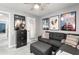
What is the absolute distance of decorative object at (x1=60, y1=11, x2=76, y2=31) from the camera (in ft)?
10.1

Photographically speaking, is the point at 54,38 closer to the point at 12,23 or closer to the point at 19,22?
the point at 19,22

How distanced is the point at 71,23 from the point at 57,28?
2.58 feet

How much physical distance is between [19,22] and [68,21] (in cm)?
209

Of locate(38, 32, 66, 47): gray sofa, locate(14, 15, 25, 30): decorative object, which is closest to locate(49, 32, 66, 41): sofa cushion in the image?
locate(38, 32, 66, 47): gray sofa

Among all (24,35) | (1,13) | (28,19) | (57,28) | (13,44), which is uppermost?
(1,13)

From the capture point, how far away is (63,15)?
346cm

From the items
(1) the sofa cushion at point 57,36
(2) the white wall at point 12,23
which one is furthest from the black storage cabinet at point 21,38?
(1) the sofa cushion at point 57,36

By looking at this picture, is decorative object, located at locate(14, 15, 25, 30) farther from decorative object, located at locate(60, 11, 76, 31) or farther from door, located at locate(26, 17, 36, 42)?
decorative object, located at locate(60, 11, 76, 31)

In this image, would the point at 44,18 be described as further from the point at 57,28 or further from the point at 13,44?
the point at 13,44

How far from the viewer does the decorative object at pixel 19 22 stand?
2.92 m

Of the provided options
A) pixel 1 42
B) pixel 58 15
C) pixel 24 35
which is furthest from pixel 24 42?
pixel 58 15

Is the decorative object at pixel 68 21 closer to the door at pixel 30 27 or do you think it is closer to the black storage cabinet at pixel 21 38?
the door at pixel 30 27

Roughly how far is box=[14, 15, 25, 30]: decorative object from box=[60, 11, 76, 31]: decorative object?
180 cm
